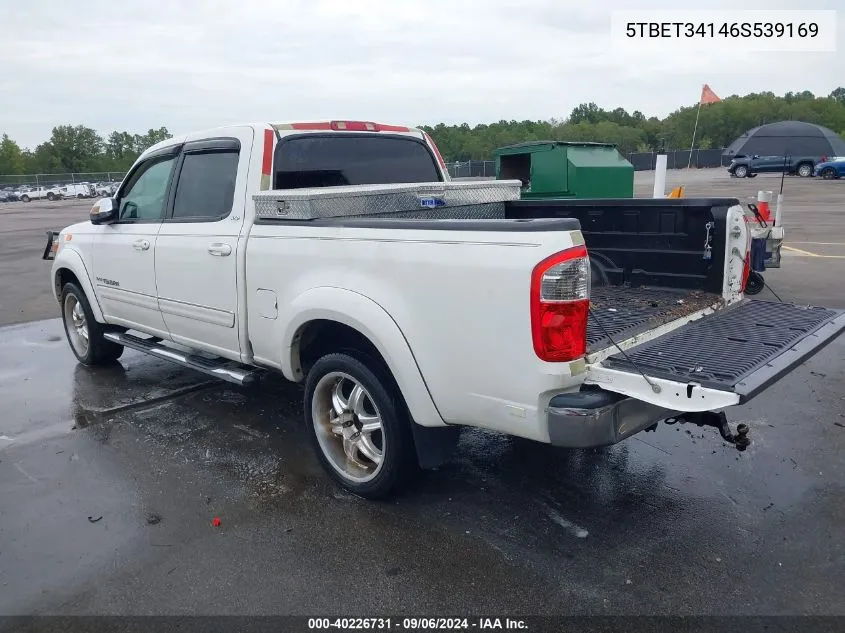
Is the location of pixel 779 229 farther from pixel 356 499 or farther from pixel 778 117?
pixel 778 117

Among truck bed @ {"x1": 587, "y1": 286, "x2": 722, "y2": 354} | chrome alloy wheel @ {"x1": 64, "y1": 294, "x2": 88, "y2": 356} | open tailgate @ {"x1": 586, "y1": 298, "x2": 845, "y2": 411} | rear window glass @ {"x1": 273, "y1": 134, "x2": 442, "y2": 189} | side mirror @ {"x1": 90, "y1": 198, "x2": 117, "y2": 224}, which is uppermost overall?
rear window glass @ {"x1": 273, "y1": 134, "x2": 442, "y2": 189}

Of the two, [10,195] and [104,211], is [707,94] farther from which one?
[10,195]

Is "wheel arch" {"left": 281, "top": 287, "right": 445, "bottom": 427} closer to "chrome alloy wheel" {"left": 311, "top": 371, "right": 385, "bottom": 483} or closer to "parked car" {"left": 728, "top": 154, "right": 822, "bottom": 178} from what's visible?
"chrome alloy wheel" {"left": 311, "top": 371, "right": 385, "bottom": 483}

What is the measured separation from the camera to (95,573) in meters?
3.28

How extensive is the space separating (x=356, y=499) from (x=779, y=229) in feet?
22.1

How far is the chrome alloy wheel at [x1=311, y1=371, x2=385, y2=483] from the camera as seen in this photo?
3.90m

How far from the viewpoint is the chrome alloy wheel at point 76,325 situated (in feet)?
21.8

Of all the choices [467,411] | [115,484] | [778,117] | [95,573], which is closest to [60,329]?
[115,484]

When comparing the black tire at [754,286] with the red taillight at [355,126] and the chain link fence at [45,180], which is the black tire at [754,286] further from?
the chain link fence at [45,180]

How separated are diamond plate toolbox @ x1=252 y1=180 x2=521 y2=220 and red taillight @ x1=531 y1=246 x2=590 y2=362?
5.23ft

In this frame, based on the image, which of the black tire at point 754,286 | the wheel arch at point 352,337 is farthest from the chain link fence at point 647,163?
the wheel arch at point 352,337

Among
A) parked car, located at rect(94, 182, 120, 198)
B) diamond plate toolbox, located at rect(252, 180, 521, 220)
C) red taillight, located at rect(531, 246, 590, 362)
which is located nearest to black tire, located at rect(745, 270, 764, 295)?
diamond plate toolbox, located at rect(252, 180, 521, 220)

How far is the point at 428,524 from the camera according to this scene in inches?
143

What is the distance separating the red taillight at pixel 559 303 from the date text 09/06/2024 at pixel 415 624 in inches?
43.1
